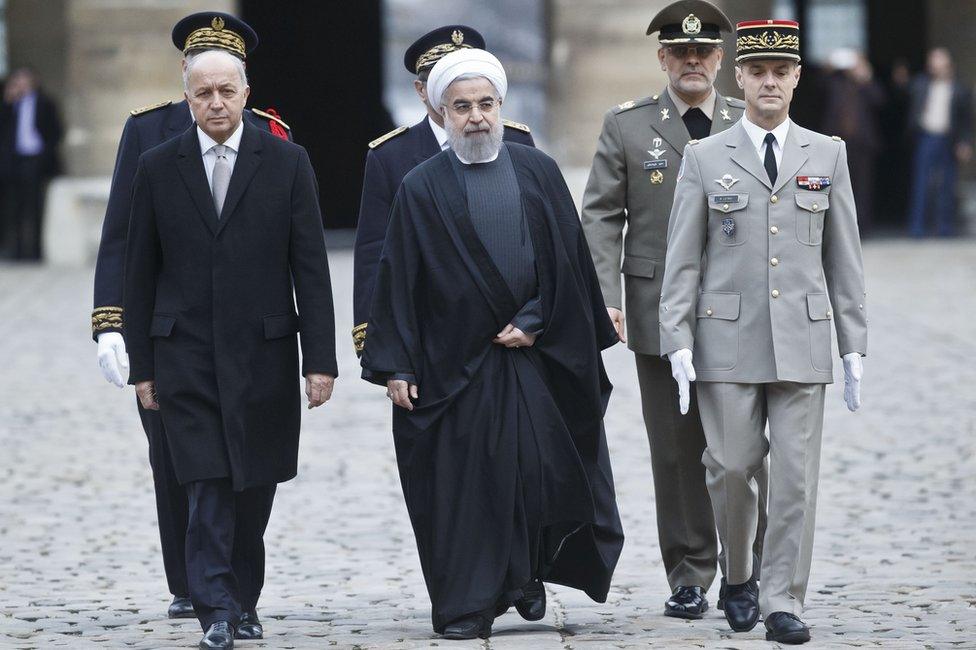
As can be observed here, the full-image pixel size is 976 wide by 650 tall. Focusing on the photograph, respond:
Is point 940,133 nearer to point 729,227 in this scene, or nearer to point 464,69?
point 729,227

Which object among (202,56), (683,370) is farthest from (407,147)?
(683,370)

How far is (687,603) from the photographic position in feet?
20.4

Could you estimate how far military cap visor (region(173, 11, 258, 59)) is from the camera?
5.98 meters

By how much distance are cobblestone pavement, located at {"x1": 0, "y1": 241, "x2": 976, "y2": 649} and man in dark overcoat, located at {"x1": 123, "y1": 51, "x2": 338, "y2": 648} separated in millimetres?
475

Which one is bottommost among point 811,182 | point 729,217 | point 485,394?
point 485,394

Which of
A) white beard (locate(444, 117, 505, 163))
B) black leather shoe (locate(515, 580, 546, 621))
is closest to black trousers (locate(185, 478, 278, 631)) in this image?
black leather shoe (locate(515, 580, 546, 621))

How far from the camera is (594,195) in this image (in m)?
6.50

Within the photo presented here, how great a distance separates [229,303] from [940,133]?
1575cm

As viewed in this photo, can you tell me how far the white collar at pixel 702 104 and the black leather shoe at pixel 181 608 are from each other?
224 centimetres

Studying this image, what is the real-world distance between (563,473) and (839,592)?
131 centimetres

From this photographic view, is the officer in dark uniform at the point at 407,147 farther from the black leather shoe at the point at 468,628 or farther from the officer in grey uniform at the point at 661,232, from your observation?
the black leather shoe at the point at 468,628

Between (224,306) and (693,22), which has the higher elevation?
(693,22)

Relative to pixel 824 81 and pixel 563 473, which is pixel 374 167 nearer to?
pixel 563 473

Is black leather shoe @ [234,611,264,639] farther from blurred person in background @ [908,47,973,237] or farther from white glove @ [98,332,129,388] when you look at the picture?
blurred person in background @ [908,47,973,237]
